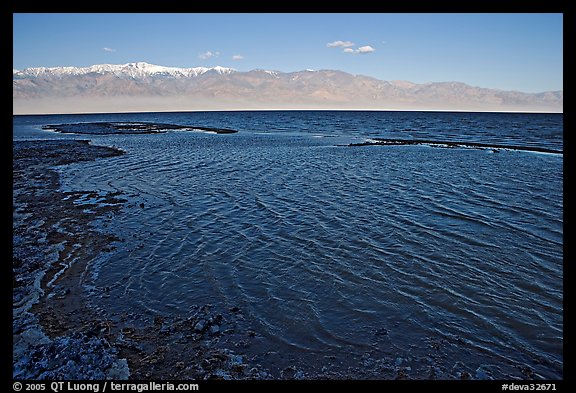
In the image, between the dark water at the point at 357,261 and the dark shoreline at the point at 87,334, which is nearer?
the dark shoreline at the point at 87,334

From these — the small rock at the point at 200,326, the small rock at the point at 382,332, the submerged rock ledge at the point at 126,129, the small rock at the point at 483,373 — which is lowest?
the small rock at the point at 483,373

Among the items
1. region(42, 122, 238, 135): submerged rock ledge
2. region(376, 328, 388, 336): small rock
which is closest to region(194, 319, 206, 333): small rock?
region(376, 328, 388, 336): small rock

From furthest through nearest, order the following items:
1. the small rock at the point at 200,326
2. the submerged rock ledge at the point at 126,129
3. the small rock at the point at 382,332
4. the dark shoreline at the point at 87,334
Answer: the submerged rock ledge at the point at 126,129 < the small rock at the point at 200,326 < the small rock at the point at 382,332 < the dark shoreline at the point at 87,334

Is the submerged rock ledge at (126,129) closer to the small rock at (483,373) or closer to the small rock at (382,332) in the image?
the small rock at (382,332)

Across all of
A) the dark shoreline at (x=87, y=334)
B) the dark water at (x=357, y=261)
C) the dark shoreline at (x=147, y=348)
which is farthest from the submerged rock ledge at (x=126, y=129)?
the dark shoreline at (x=147, y=348)

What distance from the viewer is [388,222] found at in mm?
15094

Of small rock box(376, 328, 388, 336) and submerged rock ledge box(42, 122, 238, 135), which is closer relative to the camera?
small rock box(376, 328, 388, 336)

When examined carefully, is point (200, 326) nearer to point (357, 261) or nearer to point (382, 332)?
point (382, 332)

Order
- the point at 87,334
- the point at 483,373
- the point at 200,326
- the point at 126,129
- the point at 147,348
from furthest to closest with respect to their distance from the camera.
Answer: the point at 126,129 → the point at 200,326 → the point at 87,334 → the point at 147,348 → the point at 483,373

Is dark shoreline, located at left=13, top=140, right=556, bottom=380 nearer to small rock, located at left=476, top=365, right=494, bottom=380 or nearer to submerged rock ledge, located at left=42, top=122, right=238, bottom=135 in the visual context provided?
small rock, located at left=476, top=365, right=494, bottom=380

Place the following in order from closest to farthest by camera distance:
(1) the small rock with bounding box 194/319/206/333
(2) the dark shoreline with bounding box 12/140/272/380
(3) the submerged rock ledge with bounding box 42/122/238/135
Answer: (2) the dark shoreline with bounding box 12/140/272/380 < (1) the small rock with bounding box 194/319/206/333 < (3) the submerged rock ledge with bounding box 42/122/238/135

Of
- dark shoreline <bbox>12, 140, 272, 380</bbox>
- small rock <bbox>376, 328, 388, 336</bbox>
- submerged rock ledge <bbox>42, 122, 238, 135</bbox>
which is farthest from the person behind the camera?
submerged rock ledge <bbox>42, 122, 238, 135</bbox>

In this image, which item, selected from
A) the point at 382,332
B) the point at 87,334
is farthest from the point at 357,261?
the point at 87,334

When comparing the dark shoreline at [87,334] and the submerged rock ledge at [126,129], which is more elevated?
the submerged rock ledge at [126,129]
